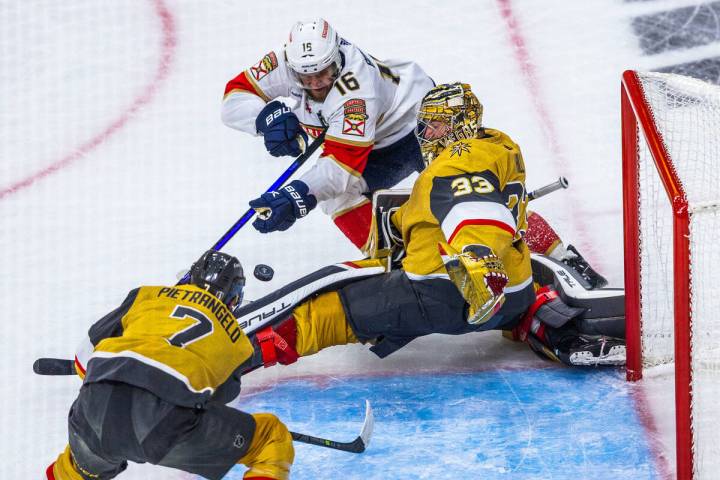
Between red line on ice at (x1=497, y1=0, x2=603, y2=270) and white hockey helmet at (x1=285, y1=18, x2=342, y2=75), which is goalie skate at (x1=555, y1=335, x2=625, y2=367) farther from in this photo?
white hockey helmet at (x1=285, y1=18, x2=342, y2=75)

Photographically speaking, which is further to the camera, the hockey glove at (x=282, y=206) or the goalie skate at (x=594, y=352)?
the hockey glove at (x=282, y=206)

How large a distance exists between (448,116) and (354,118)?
2.02ft

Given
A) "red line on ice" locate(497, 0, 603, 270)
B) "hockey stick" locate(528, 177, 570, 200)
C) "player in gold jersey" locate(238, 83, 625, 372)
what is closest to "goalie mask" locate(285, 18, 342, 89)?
"player in gold jersey" locate(238, 83, 625, 372)

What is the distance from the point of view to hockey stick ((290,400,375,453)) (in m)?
3.16

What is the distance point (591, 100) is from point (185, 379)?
2996 mm

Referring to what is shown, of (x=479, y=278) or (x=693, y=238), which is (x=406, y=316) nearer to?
(x=479, y=278)

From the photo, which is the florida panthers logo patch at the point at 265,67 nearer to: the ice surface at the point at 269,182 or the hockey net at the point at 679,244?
the ice surface at the point at 269,182

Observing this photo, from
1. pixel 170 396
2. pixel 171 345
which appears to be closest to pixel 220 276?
pixel 171 345

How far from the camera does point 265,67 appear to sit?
4.38 metres

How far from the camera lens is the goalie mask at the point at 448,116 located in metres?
3.43

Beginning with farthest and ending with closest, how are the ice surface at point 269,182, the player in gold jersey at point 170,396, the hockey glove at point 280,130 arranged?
1. the hockey glove at point 280,130
2. the ice surface at point 269,182
3. the player in gold jersey at point 170,396

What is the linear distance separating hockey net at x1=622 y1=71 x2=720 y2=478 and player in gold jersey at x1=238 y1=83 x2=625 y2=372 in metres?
Answer: 0.16

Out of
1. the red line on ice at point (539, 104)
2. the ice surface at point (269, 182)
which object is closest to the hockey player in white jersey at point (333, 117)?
the ice surface at point (269, 182)

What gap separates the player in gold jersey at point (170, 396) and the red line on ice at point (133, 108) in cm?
212
